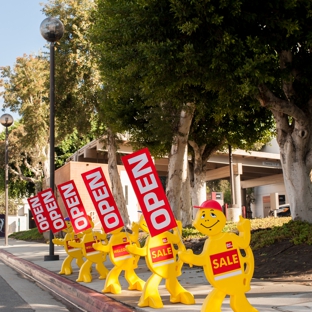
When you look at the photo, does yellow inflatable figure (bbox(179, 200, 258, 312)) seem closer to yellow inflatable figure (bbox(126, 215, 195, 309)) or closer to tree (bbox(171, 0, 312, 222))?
yellow inflatable figure (bbox(126, 215, 195, 309))

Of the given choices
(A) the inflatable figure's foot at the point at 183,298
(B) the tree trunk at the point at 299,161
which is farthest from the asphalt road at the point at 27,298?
(B) the tree trunk at the point at 299,161

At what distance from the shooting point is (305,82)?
42.9ft

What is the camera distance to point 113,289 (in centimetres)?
855

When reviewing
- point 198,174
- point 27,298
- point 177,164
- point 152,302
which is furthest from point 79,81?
point 152,302

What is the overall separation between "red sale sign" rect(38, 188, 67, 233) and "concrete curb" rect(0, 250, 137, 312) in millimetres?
1221

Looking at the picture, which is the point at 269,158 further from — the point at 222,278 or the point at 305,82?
the point at 222,278

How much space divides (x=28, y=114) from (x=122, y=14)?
21.0 m

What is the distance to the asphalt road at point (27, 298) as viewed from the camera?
8.29 m

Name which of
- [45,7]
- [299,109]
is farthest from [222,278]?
[45,7]

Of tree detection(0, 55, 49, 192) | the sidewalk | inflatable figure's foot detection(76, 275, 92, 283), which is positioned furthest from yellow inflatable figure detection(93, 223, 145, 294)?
tree detection(0, 55, 49, 192)

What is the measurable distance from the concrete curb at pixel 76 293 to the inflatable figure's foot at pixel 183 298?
0.69m

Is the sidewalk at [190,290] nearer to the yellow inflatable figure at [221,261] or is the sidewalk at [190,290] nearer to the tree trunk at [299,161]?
the yellow inflatable figure at [221,261]

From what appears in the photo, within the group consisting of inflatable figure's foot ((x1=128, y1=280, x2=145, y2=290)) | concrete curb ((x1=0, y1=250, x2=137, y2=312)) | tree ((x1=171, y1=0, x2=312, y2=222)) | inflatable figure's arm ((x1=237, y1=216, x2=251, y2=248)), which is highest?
tree ((x1=171, y1=0, x2=312, y2=222))

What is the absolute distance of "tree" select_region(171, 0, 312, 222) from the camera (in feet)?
35.4
